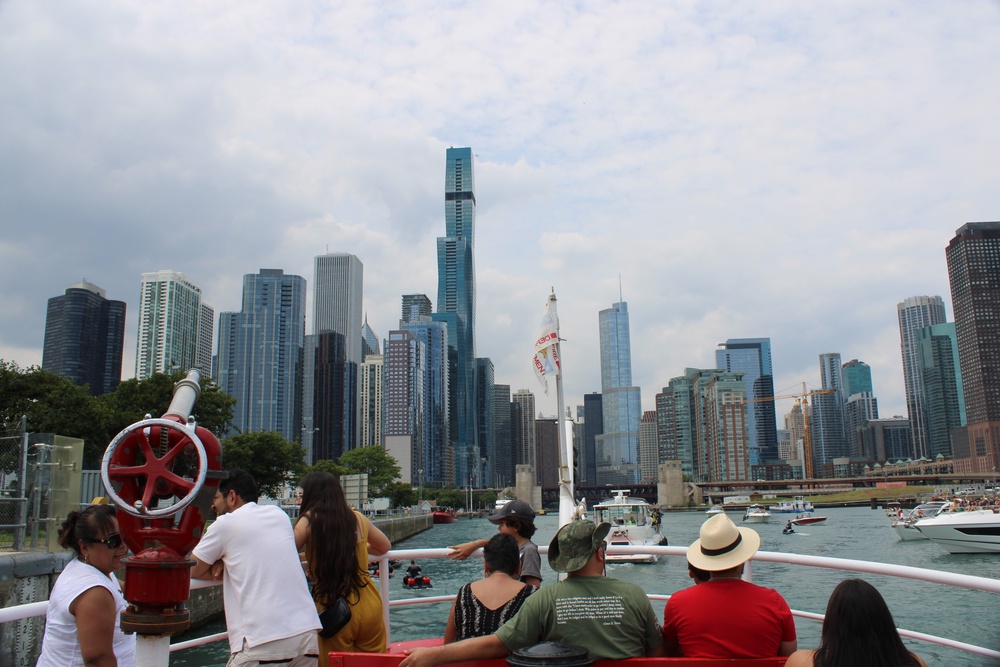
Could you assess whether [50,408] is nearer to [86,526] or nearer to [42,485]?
[42,485]

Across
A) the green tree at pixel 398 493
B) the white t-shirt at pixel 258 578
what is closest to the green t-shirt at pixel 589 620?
the white t-shirt at pixel 258 578

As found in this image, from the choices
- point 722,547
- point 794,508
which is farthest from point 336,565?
point 794,508

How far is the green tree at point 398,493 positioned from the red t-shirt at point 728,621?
342 ft

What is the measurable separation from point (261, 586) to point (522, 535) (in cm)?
189

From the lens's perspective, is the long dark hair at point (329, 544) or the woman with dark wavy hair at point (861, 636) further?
the long dark hair at point (329, 544)

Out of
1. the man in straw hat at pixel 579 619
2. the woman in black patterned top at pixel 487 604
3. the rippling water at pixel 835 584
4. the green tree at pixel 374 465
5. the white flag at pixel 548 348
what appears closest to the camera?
the man in straw hat at pixel 579 619

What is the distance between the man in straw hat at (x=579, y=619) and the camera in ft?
10.1

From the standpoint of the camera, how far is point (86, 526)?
3805mm

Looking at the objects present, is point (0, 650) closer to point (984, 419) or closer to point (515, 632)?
point (515, 632)

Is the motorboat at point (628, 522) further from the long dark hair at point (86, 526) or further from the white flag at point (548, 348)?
the long dark hair at point (86, 526)

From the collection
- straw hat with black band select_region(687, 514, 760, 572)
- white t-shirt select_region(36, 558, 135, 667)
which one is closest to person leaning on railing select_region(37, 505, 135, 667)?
white t-shirt select_region(36, 558, 135, 667)

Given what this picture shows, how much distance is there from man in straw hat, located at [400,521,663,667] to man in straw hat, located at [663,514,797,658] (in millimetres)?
131

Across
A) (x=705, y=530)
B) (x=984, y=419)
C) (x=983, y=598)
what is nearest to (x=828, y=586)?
(x=983, y=598)

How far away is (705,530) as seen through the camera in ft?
11.9
